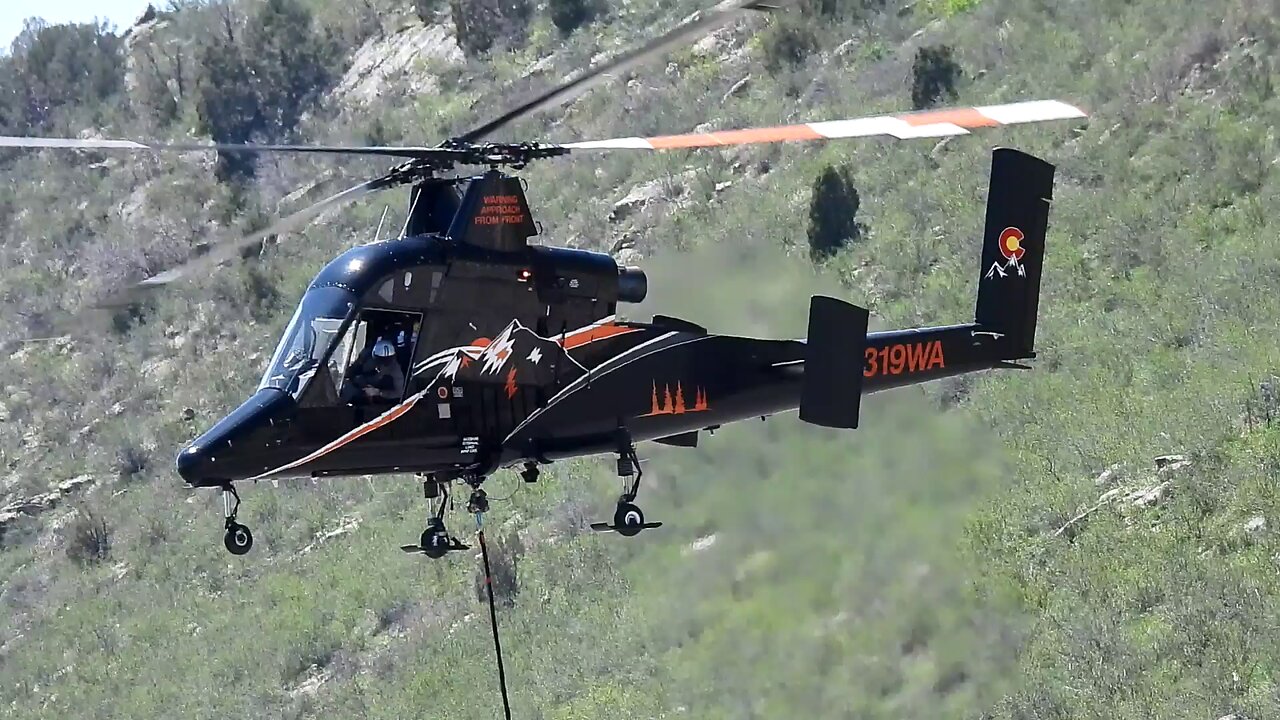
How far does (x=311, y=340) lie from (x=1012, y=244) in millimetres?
8873

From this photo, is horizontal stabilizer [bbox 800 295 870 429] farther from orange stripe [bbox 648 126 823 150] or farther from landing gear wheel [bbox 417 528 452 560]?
landing gear wheel [bbox 417 528 452 560]

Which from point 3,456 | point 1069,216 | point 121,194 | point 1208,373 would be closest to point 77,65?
point 121,194

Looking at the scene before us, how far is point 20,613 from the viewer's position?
142ft

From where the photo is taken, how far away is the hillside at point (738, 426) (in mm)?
22250

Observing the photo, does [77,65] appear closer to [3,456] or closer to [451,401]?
[3,456]

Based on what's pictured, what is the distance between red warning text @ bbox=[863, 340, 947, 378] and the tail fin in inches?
37.8

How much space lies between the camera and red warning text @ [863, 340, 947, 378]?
20.7 meters

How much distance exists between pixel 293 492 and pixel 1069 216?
17217mm

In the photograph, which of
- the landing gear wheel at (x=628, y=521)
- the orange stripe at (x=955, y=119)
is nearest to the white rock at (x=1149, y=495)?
the landing gear wheel at (x=628, y=521)

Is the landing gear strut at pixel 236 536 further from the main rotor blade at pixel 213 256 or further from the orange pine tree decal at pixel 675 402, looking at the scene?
the orange pine tree decal at pixel 675 402

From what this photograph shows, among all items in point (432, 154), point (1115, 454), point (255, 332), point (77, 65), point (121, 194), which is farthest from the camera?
point (77, 65)

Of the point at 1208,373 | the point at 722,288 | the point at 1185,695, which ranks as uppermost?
the point at 722,288

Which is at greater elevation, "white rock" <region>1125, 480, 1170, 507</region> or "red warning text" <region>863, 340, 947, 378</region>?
"red warning text" <region>863, 340, 947, 378</region>

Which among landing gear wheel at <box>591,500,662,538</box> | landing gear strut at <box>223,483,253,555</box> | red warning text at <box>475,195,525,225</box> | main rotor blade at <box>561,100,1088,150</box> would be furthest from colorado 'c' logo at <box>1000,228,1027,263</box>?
landing gear strut at <box>223,483,253,555</box>
